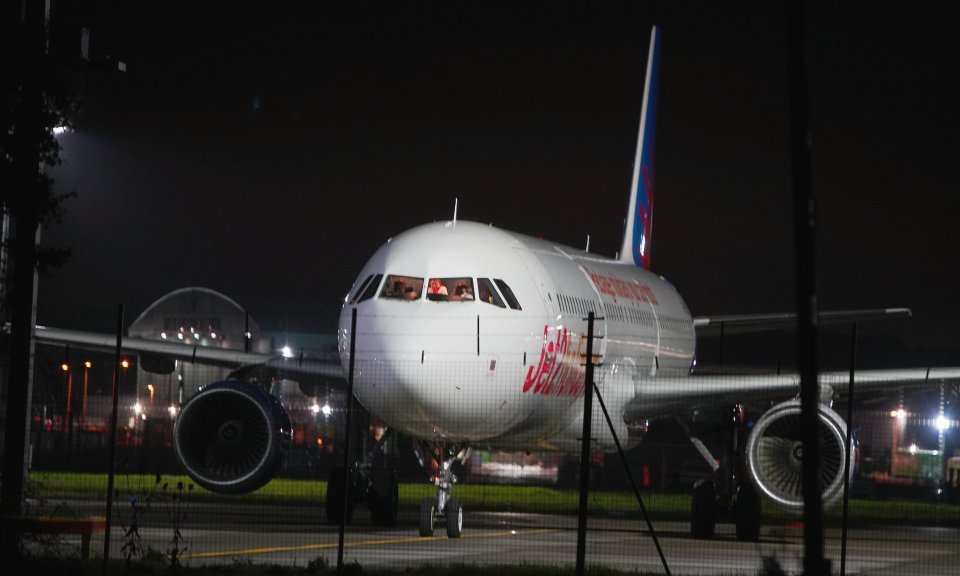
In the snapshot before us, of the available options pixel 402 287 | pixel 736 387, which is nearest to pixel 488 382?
pixel 402 287

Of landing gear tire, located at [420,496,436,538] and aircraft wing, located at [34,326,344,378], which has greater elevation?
aircraft wing, located at [34,326,344,378]

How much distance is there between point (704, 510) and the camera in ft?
69.6

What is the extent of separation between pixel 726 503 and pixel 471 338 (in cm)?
590

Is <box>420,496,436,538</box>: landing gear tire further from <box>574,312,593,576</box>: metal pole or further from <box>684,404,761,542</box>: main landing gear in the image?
<box>574,312,593,576</box>: metal pole

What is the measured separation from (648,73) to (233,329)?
18.7 metres

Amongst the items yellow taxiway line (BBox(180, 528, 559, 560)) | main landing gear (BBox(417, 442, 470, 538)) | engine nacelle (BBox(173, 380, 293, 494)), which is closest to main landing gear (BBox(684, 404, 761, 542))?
yellow taxiway line (BBox(180, 528, 559, 560))

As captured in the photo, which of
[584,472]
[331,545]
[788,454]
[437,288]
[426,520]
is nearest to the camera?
[584,472]

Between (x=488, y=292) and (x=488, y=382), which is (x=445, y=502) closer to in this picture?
(x=488, y=382)

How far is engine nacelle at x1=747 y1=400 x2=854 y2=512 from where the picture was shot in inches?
772

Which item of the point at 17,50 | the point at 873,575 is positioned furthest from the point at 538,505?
the point at 17,50

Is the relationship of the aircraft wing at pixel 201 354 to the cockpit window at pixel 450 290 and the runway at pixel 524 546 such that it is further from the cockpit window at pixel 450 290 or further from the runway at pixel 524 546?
the cockpit window at pixel 450 290

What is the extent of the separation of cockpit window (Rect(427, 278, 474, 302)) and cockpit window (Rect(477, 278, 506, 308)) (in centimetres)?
12

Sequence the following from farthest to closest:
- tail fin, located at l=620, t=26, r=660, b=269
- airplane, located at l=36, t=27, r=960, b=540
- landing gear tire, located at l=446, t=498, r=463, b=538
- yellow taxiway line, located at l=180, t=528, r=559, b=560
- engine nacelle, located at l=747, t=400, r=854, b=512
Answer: tail fin, located at l=620, t=26, r=660, b=269 < engine nacelle, located at l=747, t=400, r=854, b=512 < landing gear tire, located at l=446, t=498, r=463, b=538 < airplane, located at l=36, t=27, r=960, b=540 < yellow taxiway line, located at l=180, t=528, r=559, b=560

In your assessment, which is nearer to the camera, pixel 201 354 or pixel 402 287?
pixel 402 287
